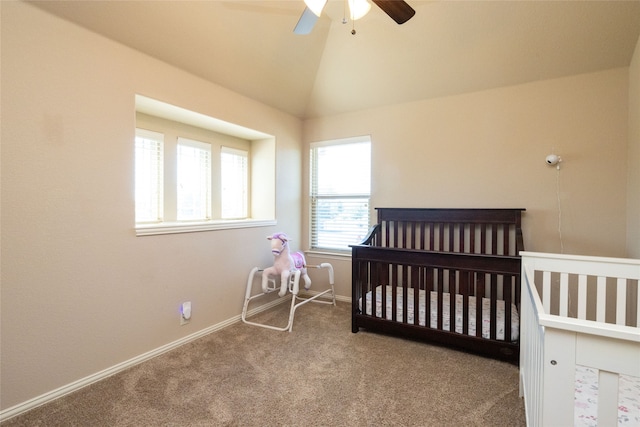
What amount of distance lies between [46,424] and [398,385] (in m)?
1.92

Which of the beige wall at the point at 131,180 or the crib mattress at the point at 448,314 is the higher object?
the beige wall at the point at 131,180

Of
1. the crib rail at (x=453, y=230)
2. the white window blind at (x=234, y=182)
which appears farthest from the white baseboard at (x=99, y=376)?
the crib rail at (x=453, y=230)

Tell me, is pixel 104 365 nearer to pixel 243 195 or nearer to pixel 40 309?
pixel 40 309

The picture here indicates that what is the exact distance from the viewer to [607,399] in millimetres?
795

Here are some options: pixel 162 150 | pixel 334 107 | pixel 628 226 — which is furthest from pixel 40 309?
pixel 628 226

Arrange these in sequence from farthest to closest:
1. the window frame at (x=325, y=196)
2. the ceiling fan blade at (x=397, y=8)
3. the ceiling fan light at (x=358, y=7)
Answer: the window frame at (x=325, y=196) → the ceiling fan light at (x=358, y=7) → the ceiling fan blade at (x=397, y=8)

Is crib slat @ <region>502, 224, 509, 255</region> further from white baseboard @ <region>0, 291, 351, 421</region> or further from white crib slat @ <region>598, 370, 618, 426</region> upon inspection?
white baseboard @ <region>0, 291, 351, 421</region>

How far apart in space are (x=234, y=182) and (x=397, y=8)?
2431 millimetres

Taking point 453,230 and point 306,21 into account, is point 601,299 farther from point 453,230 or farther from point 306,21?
point 306,21

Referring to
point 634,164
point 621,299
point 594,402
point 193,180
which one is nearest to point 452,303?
point 621,299

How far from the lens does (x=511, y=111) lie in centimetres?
266

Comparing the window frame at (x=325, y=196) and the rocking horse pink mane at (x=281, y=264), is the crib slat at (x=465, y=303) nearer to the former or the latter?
the window frame at (x=325, y=196)

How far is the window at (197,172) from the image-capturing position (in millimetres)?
2531

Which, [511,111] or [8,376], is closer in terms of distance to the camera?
[8,376]
